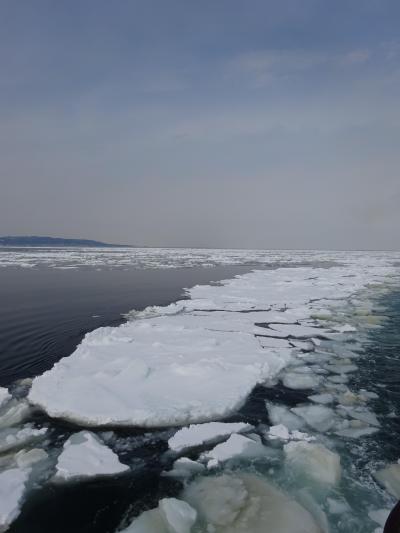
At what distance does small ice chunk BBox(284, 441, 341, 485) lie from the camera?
3.32 m

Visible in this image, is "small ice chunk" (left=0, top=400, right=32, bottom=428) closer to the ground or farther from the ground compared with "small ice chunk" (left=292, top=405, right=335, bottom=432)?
closer to the ground

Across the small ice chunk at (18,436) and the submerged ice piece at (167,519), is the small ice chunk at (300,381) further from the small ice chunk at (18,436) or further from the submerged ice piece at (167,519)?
the small ice chunk at (18,436)

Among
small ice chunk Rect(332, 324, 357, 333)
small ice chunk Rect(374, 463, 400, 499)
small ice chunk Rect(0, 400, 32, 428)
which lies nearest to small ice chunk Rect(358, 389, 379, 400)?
small ice chunk Rect(374, 463, 400, 499)

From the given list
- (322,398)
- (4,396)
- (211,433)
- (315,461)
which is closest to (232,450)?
(211,433)

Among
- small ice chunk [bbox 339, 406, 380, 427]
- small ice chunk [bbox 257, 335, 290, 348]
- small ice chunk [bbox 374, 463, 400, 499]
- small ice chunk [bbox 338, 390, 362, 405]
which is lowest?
small ice chunk [bbox 374, 463, 400, 499]

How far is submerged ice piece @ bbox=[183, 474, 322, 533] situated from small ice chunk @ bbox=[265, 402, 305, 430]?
1169 millimetres

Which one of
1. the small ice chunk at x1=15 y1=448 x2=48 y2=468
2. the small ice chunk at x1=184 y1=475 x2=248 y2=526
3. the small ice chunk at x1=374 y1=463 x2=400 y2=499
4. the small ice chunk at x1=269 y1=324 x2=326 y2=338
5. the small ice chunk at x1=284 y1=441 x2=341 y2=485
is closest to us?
the small ice chunk at x1=184 y1=475 x2=248 y2=526

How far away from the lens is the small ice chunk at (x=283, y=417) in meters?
4.32

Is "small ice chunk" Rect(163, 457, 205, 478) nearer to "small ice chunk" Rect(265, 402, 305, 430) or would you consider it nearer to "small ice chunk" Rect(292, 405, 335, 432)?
"small ice chunk" Rect(265, 402, 305, 430)

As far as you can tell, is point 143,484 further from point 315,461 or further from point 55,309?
point 55,309

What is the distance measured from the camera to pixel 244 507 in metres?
2.88

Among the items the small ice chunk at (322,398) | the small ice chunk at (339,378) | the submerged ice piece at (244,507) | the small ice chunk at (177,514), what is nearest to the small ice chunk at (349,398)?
the small ice chunk at (322,398)

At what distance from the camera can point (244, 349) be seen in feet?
22.7

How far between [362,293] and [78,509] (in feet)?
45.3
